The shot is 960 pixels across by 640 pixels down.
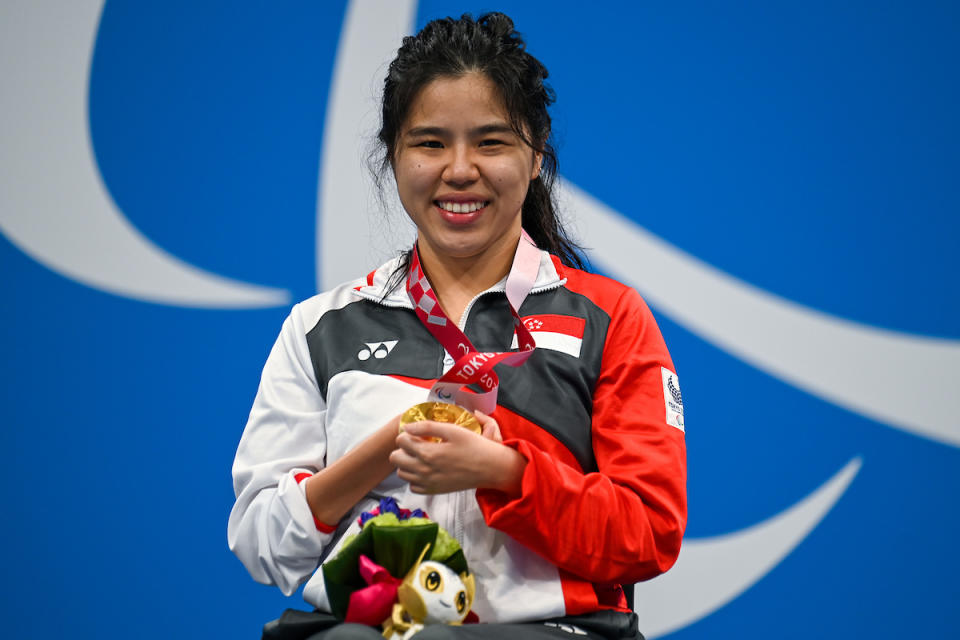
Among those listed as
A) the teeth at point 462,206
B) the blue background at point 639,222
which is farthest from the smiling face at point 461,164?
the blue background at point 639,222

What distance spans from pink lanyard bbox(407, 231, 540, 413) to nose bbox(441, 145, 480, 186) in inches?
5.9

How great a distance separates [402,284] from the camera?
150 cm

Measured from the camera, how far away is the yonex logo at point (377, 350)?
142 centimetres

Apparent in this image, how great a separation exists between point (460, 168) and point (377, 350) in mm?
294

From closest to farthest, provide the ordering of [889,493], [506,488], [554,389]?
[506,488] < [554,389] < [889,493]

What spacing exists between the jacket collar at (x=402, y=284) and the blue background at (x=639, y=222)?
2.38ft

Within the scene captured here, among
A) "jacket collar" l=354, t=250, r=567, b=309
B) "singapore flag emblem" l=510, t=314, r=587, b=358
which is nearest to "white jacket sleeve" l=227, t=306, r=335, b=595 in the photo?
"jacket collar" l=354, t=250, r=567, b=309

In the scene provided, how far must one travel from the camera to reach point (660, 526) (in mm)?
1272

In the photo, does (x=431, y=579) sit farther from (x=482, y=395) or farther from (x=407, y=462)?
(x=482, y=395)

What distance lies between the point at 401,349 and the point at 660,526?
448 mm

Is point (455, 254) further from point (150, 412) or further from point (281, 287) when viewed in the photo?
point (150, 412)

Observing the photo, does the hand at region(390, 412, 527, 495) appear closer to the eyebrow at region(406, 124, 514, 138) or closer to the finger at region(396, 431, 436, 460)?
the finger at region(396, 431, 436, 460)

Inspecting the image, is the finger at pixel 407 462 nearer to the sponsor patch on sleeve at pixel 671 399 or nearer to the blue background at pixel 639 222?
the sponsor patch on sleeve at pixel 671 399

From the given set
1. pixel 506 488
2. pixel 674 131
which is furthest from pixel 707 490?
pixel 506 488
